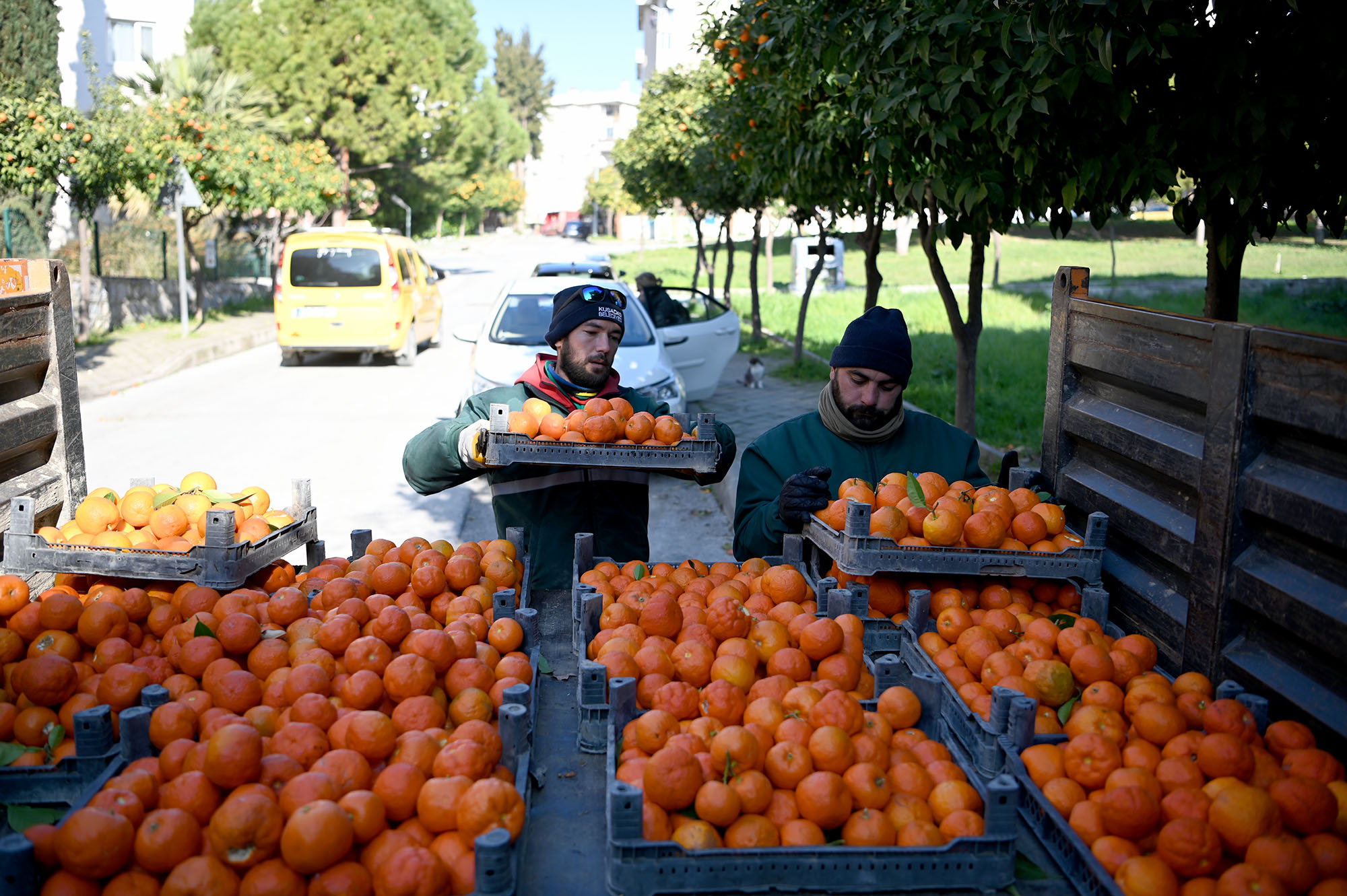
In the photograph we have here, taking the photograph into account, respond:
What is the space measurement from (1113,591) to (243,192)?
21159 mm

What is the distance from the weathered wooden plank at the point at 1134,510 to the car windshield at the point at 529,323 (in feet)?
21.6

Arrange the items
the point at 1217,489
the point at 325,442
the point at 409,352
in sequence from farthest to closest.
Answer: the point at 409,352 → the point at 325,442 → the point at 1217,489

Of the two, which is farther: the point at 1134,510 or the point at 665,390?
the point at 665,390

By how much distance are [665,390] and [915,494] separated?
6051mm

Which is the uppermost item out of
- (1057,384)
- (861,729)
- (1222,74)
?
(1222,74)

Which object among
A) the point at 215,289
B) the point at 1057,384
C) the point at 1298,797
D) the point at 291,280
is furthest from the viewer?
the point at 215,289

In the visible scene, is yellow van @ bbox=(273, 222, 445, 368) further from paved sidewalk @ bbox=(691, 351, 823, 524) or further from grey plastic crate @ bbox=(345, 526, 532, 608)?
grey plastic crate @ bbox=(345, 526, 532, 608)

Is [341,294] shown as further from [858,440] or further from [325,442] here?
[858,440]

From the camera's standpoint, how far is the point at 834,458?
379 cm

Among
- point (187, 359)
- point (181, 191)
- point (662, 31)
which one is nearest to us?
point (187, 359)

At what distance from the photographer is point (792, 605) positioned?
283 centimetres

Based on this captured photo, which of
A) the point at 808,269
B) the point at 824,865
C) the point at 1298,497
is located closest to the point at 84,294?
the point at 808,269

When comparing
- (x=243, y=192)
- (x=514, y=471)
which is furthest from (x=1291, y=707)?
(x=243, y=192)

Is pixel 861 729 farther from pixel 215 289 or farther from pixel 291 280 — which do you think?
pixel 215 289
